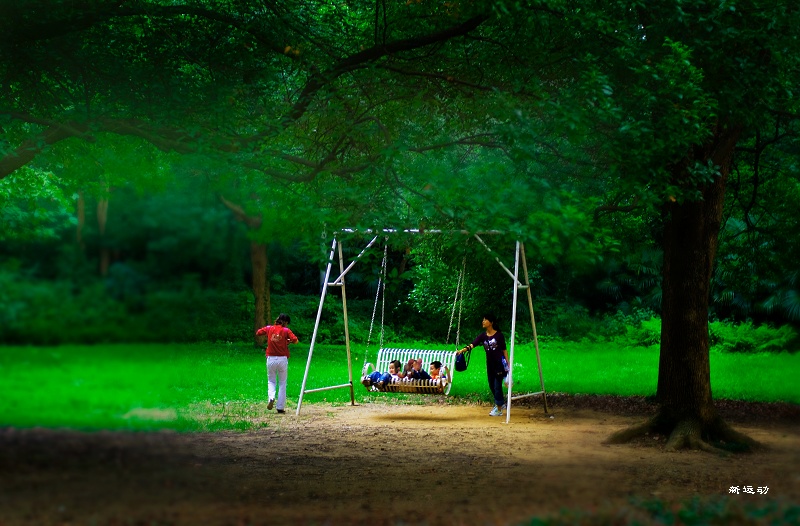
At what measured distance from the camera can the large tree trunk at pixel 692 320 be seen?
41.2 ft

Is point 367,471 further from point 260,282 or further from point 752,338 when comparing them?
point 752,338

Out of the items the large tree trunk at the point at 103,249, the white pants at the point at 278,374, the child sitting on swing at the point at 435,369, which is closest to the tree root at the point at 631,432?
the child sitting on swing at the point at 435,369

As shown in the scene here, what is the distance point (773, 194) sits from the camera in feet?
52.5

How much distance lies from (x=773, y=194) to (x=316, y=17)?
807cm

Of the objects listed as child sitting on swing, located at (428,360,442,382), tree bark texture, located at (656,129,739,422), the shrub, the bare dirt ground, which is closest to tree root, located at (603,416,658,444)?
the bare dirt ground

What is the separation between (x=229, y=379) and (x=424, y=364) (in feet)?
21.1

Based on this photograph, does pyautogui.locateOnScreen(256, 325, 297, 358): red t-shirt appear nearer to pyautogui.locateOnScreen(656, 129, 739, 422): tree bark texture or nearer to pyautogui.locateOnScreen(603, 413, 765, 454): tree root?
pyautogui.locateOnScreen(603, 413, 765, 454): tree root

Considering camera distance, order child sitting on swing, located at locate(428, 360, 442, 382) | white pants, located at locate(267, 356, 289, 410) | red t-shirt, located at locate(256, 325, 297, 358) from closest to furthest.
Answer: red t-shirt, located at locate(256, 325, 297, 358) → white pants, located at locate(267, 356, 289, 410) → child sitting on swing, located at locate(428, 360, 442, 382)

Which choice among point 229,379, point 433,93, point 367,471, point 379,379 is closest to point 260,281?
point 229,379

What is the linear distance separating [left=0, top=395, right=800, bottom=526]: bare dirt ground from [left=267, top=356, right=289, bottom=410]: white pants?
16.9 inches

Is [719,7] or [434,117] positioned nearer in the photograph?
[719,7]

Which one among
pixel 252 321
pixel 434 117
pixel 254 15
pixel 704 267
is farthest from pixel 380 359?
pixel 252 321

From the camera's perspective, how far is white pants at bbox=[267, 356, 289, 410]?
50.4 feet

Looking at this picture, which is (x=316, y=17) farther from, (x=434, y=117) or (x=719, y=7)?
(x=719, y=7)
